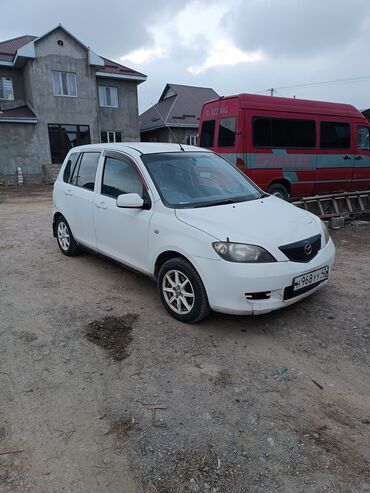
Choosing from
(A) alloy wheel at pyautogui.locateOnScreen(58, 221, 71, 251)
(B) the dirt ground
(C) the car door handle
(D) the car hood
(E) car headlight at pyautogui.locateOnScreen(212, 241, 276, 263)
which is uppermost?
(C) the car door handle

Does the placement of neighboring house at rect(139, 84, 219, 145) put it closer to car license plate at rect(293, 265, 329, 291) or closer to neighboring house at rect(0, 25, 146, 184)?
neighboring house at rect(0, 25, 146, 184)

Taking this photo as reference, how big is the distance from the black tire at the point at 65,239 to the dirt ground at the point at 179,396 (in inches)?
56.1

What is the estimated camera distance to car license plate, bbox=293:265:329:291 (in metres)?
3.64

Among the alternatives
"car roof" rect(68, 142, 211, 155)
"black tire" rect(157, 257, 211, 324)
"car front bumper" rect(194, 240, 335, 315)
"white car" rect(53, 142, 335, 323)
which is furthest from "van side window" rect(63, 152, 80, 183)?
"car front bumper" rect(194, 240, 335, 315)

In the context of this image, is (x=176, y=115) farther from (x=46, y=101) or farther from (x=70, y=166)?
(x=70, y=166)

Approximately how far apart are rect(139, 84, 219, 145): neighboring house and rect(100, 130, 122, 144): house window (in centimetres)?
311

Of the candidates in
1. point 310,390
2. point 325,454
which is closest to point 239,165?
point 310,390

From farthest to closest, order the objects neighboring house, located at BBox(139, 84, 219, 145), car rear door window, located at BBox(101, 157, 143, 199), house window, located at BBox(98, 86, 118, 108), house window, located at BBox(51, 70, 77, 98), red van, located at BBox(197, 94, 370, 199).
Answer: neighboring house, located at BBox(139, 84, 219, 145) < house window, located at BBox(98, 86, 118, 108) < house window, located at BBox(51, 70, 77, 98) < red van, located at BBox(197, 94, 370, 199) < car rear door window, located at BBox(101, 157, 143, 199)

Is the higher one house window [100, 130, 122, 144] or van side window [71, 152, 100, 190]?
house window [100, 130, 122, 144]

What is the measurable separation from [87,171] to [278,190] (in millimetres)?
5099

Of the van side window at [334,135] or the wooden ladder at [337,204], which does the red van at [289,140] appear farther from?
the wooden ladder at [337,204]

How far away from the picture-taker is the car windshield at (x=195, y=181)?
13.9 ft

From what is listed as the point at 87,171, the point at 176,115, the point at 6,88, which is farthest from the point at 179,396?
the point at 176,115

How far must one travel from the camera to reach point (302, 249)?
12.2 ft
